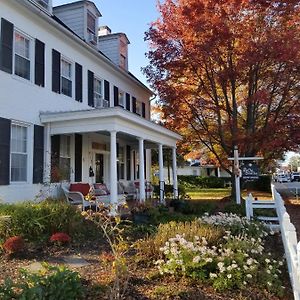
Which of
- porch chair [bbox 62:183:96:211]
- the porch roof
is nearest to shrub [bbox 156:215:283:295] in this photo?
porch chair [bbox 62:183:96:211]

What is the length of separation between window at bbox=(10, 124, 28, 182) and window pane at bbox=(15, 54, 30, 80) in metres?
1.57

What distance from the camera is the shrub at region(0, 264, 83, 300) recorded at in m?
4.07

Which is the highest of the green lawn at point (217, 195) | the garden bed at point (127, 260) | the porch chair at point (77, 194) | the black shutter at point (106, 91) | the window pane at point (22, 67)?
the black shutter at point (106, 91)

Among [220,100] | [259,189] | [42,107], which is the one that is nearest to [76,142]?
[42,107]

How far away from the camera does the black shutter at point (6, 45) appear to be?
10211 millimetres

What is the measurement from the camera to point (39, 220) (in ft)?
26.7

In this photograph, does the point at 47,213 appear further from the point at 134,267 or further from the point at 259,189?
the point at 259,189

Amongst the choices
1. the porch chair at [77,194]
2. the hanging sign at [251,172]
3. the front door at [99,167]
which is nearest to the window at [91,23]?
the front door at [99,167]

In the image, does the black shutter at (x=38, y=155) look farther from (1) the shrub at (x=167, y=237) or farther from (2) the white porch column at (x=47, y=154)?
(1) the shrub at (x=167, y=237)

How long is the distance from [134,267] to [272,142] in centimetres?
1193

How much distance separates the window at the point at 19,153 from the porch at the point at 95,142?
0.84 metres

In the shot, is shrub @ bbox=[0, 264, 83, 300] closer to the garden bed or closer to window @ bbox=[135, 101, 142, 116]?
the garden bed

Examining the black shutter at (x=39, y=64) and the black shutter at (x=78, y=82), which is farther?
the black shutter at (x=78, y=82)

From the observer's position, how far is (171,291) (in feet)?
16.2
